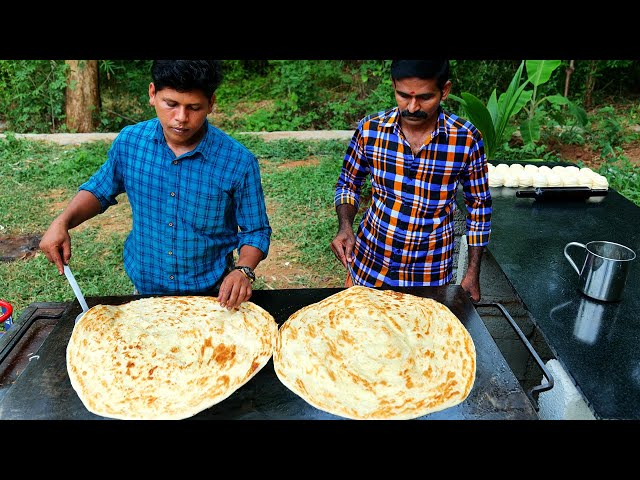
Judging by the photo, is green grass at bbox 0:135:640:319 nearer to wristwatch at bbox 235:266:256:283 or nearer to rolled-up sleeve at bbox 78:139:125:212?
rolled-up sleeve at bbox 78:139:125:212

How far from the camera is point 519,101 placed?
5.38 metres

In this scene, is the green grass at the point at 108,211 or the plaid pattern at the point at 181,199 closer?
the plaid pattern at the point at 181,199

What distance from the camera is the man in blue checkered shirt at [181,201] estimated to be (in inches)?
76.4

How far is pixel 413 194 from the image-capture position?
2.40 m

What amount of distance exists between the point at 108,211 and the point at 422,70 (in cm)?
429

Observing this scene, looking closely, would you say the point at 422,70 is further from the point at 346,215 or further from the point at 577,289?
the point at 577,289

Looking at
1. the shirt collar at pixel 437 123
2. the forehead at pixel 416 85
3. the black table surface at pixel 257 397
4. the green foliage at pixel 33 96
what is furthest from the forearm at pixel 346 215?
the green foliage at pixel 33 96

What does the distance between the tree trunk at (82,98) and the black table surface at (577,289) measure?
21.0ft

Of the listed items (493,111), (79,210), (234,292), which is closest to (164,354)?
(234,292)

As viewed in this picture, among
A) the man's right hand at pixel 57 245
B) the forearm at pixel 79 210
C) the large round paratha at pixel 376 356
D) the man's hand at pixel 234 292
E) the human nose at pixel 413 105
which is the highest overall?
the human nose at pixel 413 105

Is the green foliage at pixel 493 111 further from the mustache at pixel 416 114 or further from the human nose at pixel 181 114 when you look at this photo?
the human nose at pixel 181 114
